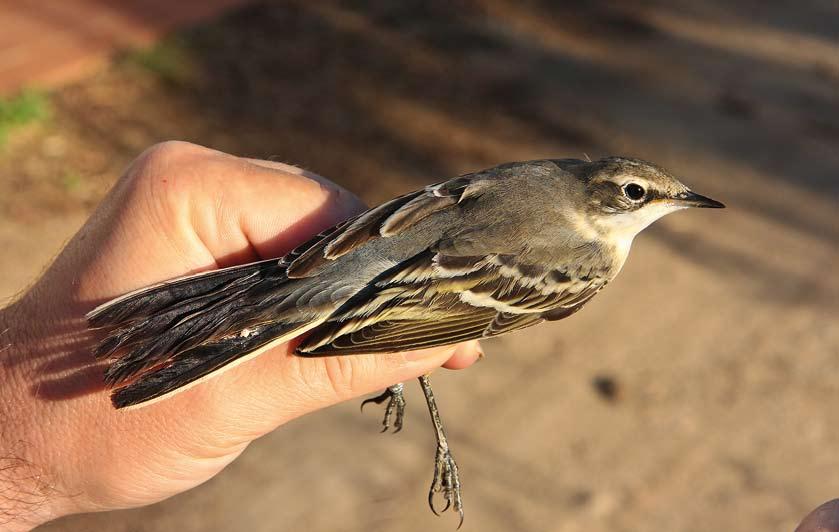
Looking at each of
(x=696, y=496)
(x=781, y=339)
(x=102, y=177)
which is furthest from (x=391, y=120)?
(x=696, y=496)

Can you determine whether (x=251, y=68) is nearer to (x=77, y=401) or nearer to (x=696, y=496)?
(x=696, y=496)

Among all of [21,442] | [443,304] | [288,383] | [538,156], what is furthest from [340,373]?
[538,156]

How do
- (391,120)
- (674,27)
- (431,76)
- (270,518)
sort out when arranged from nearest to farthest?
(270,518) < (391,120) < (431,76) < (674,27)

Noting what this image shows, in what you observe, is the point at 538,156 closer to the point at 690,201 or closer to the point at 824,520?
the point at 690,201

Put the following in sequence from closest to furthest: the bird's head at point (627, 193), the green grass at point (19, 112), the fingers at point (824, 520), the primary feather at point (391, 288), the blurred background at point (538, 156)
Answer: the fingers at point (824, 520), the primary feather at point (391, 288), the bird's head at point (627, 193), the blurred background at point (538, 156), the green grass at point (19, 112)

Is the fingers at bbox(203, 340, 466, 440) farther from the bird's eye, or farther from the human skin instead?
the bird's eye

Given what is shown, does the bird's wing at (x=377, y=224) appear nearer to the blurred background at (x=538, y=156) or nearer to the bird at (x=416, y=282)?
the bird at (x=416, y=282)

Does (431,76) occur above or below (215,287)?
below

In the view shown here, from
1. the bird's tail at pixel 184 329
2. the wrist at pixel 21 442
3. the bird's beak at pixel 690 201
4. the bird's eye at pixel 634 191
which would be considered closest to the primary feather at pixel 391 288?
the bird's tail at pixel 184 329
